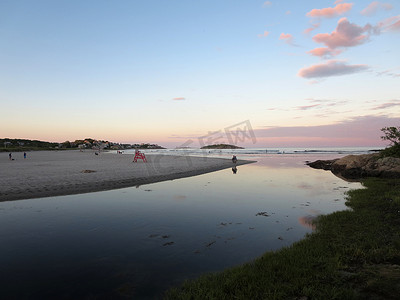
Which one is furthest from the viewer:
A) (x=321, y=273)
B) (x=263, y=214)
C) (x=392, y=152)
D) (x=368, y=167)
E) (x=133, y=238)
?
(x=392, y=152)

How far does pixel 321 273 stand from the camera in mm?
5988

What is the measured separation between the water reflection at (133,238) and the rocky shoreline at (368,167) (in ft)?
46.7

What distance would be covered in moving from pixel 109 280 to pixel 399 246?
9.65 meters

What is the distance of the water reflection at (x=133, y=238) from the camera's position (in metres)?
6.32

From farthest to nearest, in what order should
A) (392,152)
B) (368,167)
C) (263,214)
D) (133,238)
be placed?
1. (392,152)
2. (368,167)
3. (263,214)
4. (133,238)

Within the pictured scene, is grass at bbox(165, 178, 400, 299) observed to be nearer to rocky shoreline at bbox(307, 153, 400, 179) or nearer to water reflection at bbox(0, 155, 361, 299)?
water reflection at bbox(0, 155, 361, 299)

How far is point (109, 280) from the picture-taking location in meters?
6.36

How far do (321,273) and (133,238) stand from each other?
285 inches

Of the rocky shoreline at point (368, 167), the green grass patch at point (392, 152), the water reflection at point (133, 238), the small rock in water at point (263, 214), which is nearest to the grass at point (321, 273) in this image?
the water reflection at point (133, 238)

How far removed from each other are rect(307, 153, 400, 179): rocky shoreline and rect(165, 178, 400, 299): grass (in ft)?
73.5

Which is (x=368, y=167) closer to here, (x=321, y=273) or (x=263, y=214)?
(x=263, y=214)

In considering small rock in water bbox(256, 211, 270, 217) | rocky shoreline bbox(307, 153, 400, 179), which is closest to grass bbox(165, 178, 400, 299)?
small rock in water bbox(256, 211, 270, 217)

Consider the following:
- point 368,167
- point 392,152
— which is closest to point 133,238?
point 368,167

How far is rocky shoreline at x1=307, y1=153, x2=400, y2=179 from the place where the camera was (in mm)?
26347
